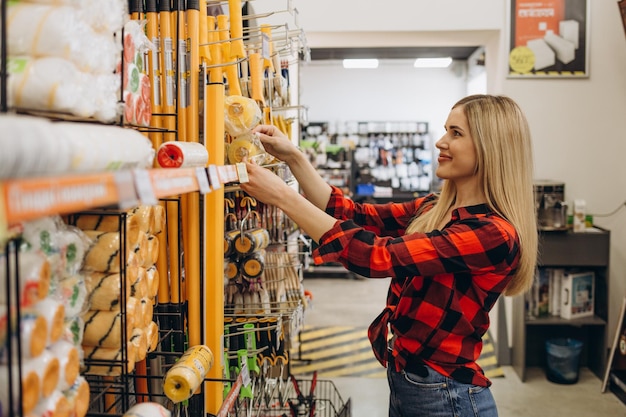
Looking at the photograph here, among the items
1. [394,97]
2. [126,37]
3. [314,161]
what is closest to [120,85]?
[126,37]

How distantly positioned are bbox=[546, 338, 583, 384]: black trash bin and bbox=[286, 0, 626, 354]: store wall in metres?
0.45

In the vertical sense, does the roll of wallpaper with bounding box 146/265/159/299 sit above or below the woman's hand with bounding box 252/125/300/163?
below

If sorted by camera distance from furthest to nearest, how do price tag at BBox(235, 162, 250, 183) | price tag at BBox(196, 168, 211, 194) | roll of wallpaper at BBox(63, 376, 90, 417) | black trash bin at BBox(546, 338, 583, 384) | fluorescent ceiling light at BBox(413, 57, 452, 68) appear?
1. fluorescent ceiling light at BBox(413, 57, 452, 68)
2. black trash bin at BBox(546, 338, 583, 384)
3. price tag at BBox(235, 162, 250, 183)
4. price tag at BBox(196, 168, 211, 194)
5. roll of wallpaper at BBox(63, 376, 90, 417)

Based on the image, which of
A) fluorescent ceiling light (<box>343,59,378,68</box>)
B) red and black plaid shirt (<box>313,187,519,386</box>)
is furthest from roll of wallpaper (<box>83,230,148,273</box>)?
fluorescent ceiling light (<box>343,59,378,68</box>)

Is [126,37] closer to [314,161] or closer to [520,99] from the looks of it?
[520,99]

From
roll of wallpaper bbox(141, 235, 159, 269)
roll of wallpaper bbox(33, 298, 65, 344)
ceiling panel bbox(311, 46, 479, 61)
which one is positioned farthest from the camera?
ceiling panel bbox(311, 46, 479, 61)

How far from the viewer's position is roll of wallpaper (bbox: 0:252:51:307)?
32.4 inches

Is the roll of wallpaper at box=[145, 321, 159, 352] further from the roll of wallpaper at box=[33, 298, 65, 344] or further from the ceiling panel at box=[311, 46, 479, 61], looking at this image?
the ceiling panel at box=[311, 46, 479, 61]

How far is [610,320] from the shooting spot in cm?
496

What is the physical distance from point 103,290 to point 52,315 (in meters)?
0.27

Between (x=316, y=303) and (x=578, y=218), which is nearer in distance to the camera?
(x=578, y=218)

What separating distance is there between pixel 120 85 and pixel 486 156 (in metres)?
1.09

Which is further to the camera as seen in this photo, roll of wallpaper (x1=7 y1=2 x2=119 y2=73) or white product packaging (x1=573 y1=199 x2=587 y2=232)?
white product packaging (x1=573 y1=199 x2=587 y2=232)

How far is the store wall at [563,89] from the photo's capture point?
488cm
